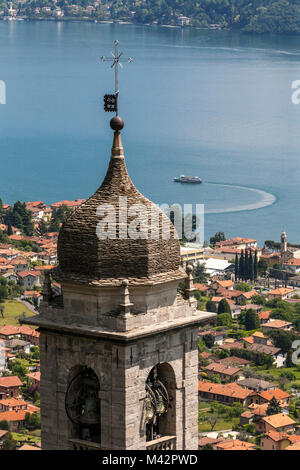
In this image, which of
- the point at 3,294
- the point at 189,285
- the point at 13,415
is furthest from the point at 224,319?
the point at 189,285

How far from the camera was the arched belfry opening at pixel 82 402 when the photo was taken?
16047 mm

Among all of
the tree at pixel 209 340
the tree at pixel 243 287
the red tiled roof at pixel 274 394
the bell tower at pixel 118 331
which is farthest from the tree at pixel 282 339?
the bell tower at pixel 118 331

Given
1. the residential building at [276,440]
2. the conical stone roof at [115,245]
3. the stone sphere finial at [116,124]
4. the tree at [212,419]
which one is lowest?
the tree at [212,419]

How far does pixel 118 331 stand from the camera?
15.5 m

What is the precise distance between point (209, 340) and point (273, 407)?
1882 cm

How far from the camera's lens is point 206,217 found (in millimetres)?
155125

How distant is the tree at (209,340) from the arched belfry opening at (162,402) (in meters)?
87.1

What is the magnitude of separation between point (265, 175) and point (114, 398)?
165539 mm

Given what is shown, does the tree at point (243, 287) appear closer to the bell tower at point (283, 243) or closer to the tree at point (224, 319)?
the bell tower at point (283, 243)

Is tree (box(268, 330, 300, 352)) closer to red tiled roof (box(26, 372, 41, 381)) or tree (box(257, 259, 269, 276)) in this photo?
red tiled roof (box(26, 372, 41, 381))

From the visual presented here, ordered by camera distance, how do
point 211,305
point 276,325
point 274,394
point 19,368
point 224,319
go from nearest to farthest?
point 274,394 → point 19,368 → point 276,325 → point 224,319 → point 211,305

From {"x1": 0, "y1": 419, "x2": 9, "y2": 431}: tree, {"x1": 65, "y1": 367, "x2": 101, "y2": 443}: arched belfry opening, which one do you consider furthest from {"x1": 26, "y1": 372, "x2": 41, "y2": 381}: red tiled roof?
{"x1": 65, "y1": 367, "x2": 101, "y2": 443}: arched belfry opening

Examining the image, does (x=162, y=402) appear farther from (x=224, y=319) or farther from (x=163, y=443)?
(x=224, y=319)
